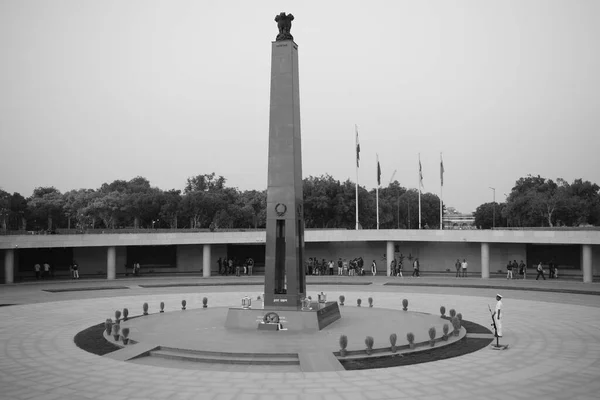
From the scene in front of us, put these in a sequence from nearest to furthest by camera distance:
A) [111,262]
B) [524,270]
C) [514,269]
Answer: [524,270], [514,269], [111,262]

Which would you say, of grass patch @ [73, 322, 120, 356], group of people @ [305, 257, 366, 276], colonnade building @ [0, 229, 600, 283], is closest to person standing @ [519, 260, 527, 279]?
colonnade building @ [0, 229, 600, 283]

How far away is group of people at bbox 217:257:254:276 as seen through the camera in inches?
2069

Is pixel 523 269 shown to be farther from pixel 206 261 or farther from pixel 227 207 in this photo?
pixel 227 207

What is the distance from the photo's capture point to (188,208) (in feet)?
278

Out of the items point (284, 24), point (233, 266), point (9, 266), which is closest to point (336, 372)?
point (284, 24)

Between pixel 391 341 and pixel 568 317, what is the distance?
471 inches

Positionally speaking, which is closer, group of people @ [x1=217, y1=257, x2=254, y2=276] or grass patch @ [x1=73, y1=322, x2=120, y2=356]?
grass patch @ [x1=73, y1=322, x2=120, y2=356]

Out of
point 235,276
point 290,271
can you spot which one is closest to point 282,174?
point 290,271

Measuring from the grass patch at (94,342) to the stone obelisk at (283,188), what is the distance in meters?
6.70

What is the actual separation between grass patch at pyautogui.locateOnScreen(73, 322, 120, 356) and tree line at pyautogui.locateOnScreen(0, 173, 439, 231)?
54.7 metres

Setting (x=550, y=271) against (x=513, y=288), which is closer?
(x=513, y=288)

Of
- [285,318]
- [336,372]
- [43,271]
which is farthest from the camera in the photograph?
[43,271]

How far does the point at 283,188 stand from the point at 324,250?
109 ft

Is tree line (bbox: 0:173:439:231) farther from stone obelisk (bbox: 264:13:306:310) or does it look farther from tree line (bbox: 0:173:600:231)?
stone obelisk (bbox: 264:13:306:310)
